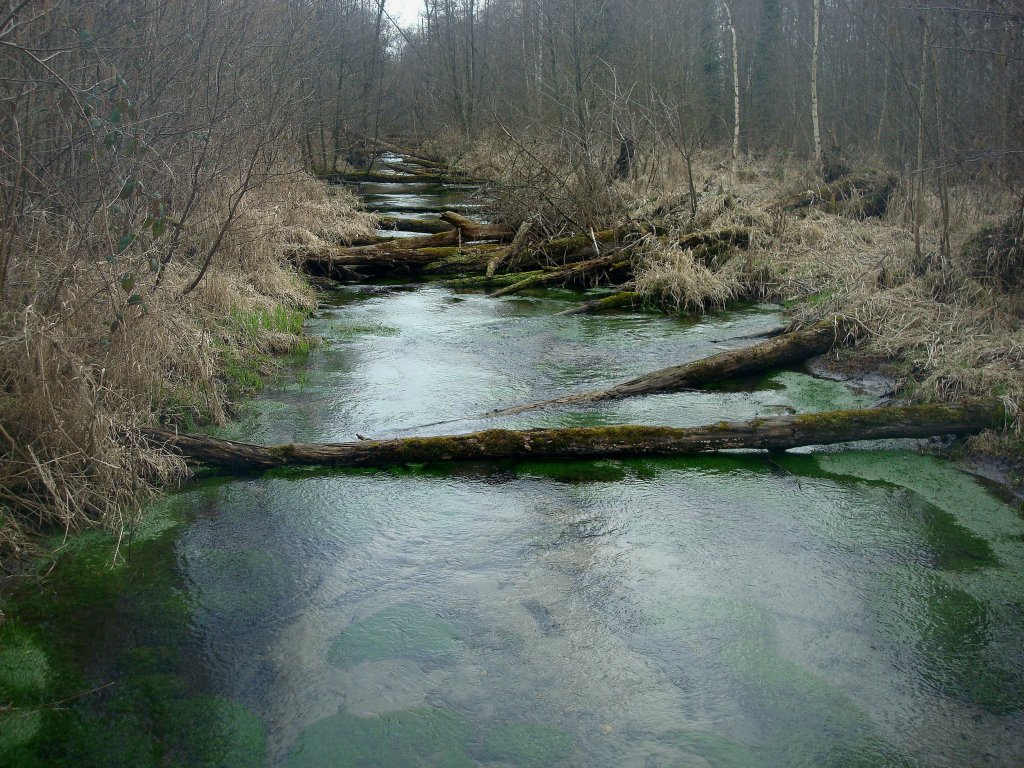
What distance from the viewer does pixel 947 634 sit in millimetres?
3873

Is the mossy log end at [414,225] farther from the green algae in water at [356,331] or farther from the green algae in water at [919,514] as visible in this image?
the green algae in water at [919,514]

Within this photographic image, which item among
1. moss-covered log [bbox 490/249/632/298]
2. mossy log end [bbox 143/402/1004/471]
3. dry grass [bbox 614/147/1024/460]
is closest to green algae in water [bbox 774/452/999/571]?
mossy log end [bbox 143/402/1004/471]

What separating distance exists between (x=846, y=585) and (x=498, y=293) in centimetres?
821

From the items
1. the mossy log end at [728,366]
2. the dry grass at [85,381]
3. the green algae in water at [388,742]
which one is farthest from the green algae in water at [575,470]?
the green algae in water at [388,742]

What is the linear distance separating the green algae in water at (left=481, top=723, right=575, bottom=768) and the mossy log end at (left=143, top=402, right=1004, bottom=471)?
263cm

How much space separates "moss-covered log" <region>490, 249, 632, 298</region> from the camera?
12.1 m

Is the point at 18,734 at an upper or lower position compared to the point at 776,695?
upper

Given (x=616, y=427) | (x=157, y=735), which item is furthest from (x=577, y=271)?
(x=157, y=735)

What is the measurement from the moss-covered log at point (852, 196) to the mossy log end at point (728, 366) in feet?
17.9

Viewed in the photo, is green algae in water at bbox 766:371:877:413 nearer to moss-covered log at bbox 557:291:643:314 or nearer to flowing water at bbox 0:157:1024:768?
flowing water at bbox 0:157:1024:768

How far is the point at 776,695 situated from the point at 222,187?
8.86m

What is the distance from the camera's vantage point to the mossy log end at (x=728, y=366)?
711cm

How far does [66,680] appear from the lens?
3.52 meters

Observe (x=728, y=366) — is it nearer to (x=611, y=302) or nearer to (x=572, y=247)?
(x=611, y=302)
